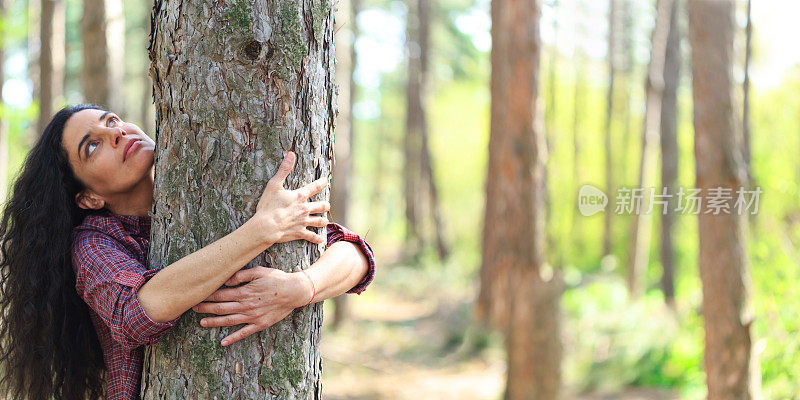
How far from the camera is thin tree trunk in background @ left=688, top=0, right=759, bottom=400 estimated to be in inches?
222

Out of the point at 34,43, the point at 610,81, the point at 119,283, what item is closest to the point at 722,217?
the point at 119,283

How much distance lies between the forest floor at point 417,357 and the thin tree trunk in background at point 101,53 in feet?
12.3

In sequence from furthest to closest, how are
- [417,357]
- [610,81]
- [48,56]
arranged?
[610,81] < [417,357] < [48,56]

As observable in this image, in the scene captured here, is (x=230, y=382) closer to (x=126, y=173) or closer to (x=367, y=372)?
(x=126, y=173)

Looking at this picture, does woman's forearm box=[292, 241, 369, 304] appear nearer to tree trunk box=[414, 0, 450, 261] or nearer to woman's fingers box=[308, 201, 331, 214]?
woman's fingers box=[308, 201, 331, 214]

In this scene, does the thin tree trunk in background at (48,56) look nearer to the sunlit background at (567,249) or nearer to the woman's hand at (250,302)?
the sunlit background at (567,249)

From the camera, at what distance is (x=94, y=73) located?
5.71 meters

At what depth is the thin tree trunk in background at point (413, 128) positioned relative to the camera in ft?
62.6

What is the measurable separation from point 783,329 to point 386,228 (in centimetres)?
4062

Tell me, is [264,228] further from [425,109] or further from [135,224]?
[425,109]

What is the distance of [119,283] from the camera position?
74.7 inches

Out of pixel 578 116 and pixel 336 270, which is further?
pixel 578 116

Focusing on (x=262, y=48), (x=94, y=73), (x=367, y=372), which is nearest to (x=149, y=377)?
(x=262, y=48)

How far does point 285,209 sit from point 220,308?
334 mm
